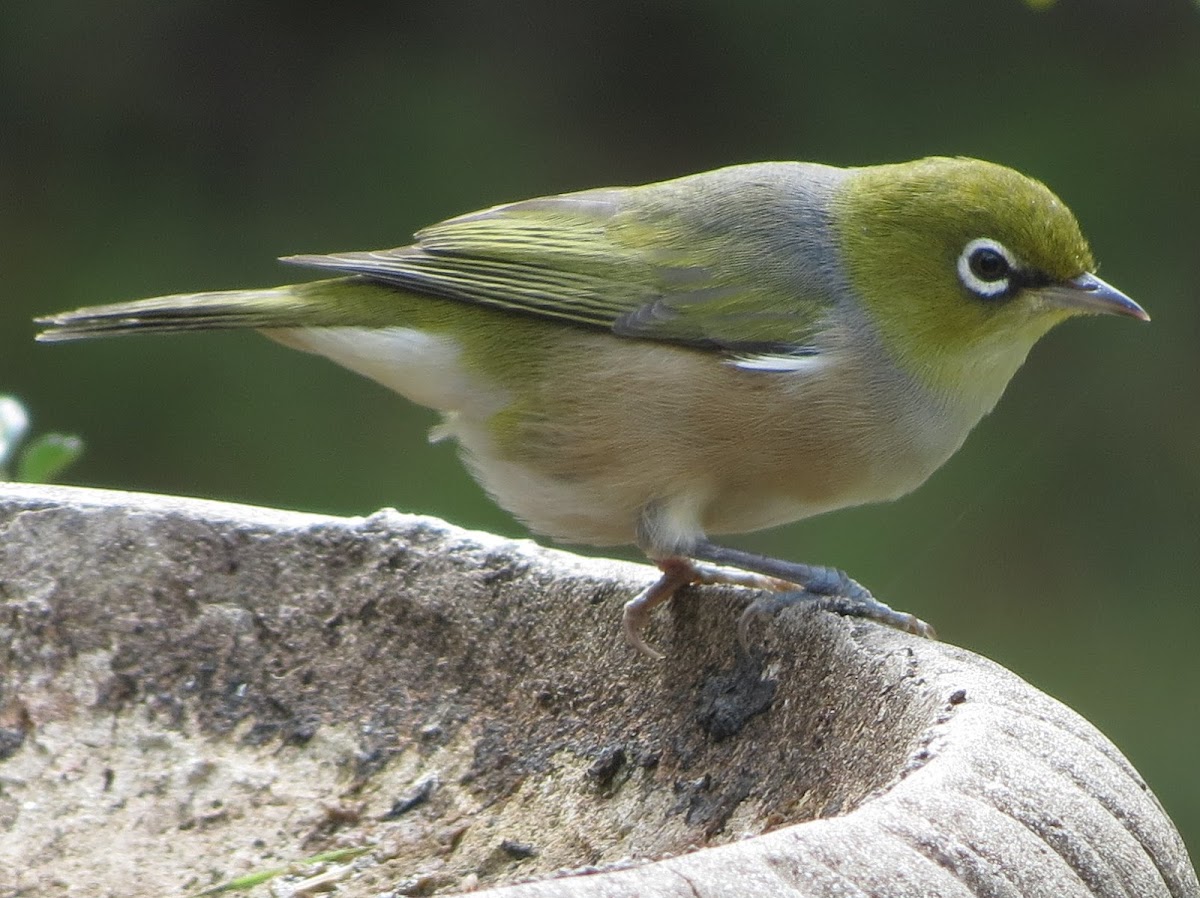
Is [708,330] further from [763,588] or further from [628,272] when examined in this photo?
[763,588]

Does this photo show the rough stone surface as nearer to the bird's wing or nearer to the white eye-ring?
the bird's wing

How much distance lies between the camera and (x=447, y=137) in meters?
9.20

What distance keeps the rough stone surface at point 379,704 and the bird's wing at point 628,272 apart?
0.76 metres

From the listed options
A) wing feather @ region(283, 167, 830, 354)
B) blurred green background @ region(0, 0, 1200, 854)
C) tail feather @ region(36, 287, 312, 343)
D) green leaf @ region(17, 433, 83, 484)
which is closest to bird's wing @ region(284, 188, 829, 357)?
wing feather @ region(283, 167, 830, 354)

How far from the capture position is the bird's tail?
3.96m

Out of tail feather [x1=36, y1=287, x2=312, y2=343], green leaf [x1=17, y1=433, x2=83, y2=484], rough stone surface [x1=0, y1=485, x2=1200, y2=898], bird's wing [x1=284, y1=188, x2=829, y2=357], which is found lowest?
rough stone surface [x1=0, y1=485, x2=1200, y2=898]

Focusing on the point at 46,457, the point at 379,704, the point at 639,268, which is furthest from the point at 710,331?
the point at 46,457

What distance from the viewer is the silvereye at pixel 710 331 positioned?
12.2ft

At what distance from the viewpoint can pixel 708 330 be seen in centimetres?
384

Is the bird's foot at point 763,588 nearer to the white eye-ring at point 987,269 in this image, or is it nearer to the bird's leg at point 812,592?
the bird's leg at point 812,592

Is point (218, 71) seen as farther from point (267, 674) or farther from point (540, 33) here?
point (267, 674)

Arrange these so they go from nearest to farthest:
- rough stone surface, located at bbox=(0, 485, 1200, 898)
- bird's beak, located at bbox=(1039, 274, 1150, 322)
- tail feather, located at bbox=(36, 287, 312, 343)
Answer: rough stone surface, located at bbox=(0, 485, 1200, 898) < bird's beak, located at bbox=(1039, 274, 1150, 322) < tail feather, located at bbox=(36, 287, 312, 343)

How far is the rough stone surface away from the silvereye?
1.61ft

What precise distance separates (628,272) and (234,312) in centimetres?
93
